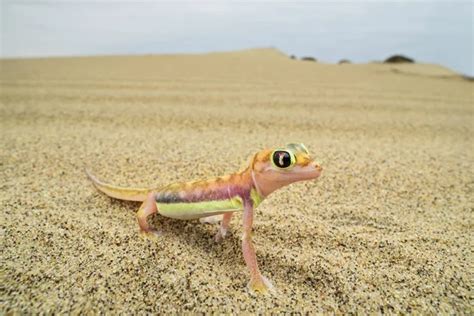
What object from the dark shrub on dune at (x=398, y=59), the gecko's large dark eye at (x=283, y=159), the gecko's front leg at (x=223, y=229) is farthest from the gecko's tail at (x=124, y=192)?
the dark shrub on dune at (x=398, y=59)

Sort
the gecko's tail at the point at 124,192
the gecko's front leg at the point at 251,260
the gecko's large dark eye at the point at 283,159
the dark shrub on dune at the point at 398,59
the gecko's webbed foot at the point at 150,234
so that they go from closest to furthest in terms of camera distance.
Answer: the gecko's large dark eye at the point at 283,159 → the gecko's front leg at the point at 251,260 → the gecko's webbed foot at the point at 150,234 → the gecko's tail at the point at 124,192 → the dark shrub on dune at the point at 398,59

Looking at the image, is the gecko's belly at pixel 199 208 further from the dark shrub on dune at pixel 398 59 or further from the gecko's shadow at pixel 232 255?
the dark shrub on dune at pixel 398 59

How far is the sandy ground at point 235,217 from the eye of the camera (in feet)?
3.96

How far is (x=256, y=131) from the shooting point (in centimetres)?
319

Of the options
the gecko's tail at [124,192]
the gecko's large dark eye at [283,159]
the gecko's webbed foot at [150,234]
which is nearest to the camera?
the gecko's large dark eye at [283,159]

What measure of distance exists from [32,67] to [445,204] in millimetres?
6161

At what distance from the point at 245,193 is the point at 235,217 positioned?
51 cm

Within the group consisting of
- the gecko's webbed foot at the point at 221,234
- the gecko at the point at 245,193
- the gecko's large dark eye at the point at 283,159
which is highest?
the gecko's large dark eye at the point at 283,159

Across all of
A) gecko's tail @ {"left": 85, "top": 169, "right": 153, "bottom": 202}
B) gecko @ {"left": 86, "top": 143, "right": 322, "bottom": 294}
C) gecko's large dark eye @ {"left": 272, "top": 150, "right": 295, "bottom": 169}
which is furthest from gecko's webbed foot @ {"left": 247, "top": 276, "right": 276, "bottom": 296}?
gecko's tail @ {"left": 85, "top": 169, "right": 153, "bottom": 202}

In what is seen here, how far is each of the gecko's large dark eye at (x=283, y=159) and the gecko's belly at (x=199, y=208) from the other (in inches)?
8.5

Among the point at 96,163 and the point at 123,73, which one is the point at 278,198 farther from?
the point at 123,73

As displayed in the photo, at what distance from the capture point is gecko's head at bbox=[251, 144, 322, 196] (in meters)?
1.11

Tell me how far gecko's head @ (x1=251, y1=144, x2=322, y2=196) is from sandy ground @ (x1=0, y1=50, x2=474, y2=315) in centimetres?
39

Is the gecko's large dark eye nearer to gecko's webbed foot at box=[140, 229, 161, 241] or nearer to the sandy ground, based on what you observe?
the sandy ground
